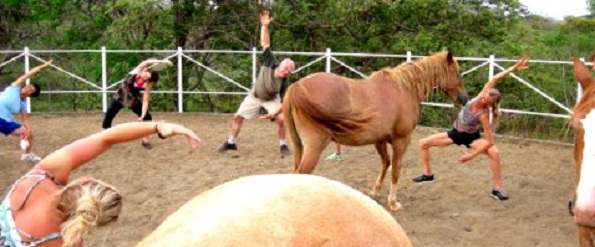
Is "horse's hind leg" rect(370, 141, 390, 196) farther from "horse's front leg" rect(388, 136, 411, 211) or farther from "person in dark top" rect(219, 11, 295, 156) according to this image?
"person in dark top" rect(219, 11, 295, 156)

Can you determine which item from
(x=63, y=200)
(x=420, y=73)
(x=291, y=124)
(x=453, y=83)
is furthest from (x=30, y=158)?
(x=63, y=200)

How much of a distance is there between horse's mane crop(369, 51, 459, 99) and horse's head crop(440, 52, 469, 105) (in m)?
0.04

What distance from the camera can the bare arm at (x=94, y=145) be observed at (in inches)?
93.0

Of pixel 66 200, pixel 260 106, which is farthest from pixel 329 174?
pixel 66 200

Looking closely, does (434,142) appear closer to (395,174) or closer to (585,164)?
(395,174)

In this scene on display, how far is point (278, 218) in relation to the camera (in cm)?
127

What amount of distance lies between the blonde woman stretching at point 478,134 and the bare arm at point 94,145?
4519 millimetres

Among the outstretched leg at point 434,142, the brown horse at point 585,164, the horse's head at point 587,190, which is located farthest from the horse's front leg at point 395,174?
the horse's head at point 587,190

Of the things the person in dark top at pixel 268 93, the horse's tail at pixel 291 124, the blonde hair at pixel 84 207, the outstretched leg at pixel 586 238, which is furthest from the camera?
the person in dark top at pixel 268 93

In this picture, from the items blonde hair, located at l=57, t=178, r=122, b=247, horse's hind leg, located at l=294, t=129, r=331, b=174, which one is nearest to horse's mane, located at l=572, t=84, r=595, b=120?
blonde hair, located at l=57, t=178, r=122, b=247

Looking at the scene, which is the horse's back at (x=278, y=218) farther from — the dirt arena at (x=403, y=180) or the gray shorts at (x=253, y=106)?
the gray shorts at (x=253, y=106)

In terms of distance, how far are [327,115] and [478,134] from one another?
199cm

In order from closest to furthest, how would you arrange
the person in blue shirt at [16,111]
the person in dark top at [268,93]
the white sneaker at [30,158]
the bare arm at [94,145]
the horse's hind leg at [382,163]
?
the bare arm at [94,145]
the horse's hind leg at [382,163]
the person in blue shirt at [16,111]
the white sneaker at [30,158]
the person in dark top at [268,93]

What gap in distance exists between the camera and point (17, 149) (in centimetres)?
877
